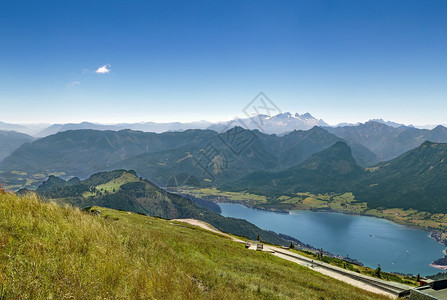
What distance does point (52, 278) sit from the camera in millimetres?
6062

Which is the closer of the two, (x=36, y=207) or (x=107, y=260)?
(x=107, y=260)

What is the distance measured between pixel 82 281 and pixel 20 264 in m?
1.63

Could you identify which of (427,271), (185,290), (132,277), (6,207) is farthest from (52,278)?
(427,271)

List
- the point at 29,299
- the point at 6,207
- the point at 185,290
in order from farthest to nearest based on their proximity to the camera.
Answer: the point at 6,207 → the point at 185,290 → the point at 29,299

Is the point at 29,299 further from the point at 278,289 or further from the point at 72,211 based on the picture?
the point at 278,289

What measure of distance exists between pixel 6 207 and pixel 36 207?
46.7 inches

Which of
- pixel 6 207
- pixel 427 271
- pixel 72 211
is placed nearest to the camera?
pixel 6 207

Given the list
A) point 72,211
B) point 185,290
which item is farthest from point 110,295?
point 72,211

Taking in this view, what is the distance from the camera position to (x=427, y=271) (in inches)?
7288

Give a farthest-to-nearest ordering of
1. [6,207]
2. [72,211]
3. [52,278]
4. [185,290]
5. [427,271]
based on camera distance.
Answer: [427,271] < [72,211] < [6,207] < [185,290] < [52,278]

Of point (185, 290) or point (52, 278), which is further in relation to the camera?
point (185, 290)

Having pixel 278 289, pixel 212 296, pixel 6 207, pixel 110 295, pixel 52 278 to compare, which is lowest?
pixel 278 289

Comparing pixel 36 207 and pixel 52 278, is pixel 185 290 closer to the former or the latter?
pixel 52 278

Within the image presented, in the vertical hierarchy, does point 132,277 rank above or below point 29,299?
below
